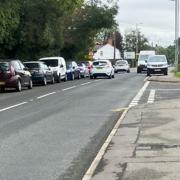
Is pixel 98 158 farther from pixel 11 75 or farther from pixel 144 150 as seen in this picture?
pixel 11 75

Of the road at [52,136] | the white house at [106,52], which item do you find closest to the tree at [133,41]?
the white house at [106,52]

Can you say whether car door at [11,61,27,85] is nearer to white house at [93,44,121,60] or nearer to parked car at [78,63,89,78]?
parked car at [78,63,89,78]

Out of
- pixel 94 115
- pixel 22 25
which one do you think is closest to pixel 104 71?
pixel 22 25

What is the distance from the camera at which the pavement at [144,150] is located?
8539 mm

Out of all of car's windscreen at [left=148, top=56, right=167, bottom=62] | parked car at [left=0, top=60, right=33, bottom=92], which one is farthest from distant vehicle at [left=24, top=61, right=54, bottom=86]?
car's windscreen at [left=148, top=56, right=167, bottom=62]

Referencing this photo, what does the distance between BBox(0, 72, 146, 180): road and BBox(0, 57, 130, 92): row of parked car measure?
9.33 metres

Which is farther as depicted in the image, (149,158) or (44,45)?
(44,45)

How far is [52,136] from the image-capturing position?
42.6 ft

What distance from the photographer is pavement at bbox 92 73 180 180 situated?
8.54 meters

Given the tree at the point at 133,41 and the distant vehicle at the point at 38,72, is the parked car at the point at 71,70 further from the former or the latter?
the tree at the point at 133,41

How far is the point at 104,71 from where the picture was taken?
48.4 metres

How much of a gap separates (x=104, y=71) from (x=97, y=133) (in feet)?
115

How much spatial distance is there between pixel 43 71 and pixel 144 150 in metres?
28.4

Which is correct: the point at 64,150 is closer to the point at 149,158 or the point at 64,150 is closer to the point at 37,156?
the point at 37,156
